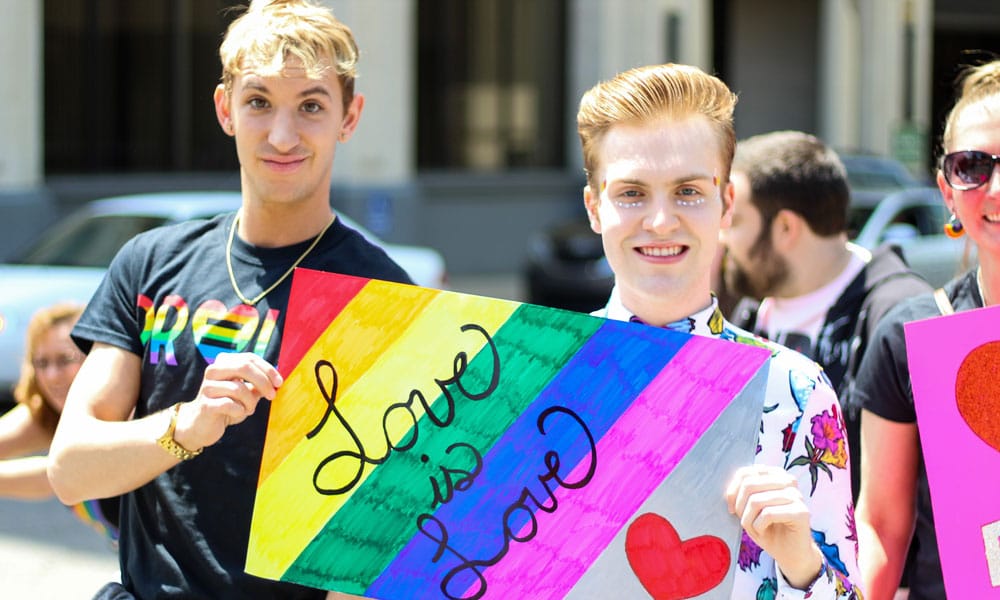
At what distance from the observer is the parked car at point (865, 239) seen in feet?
31.7

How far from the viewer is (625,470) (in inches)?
93.7

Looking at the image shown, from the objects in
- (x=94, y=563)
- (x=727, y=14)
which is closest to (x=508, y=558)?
(x=94, y=563)

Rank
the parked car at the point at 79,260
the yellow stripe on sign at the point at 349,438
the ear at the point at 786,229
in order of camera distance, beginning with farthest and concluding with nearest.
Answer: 1. the parked car at the point at 79,260
2. the ear at the point at 786,229
3. the yellow stripe on sign at the point at 349,438

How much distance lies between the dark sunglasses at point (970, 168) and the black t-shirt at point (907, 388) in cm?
23

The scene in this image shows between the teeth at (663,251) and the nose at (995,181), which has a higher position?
the nose at (995,181)

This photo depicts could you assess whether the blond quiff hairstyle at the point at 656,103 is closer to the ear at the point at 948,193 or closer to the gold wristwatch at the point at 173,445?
the ear at the point at 948,193

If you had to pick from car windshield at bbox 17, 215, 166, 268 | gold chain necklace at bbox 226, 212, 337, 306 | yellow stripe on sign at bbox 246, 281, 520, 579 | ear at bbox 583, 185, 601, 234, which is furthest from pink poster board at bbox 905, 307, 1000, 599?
car windshield at bbox 17, 215, 166, 268

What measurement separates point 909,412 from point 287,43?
4.74ft

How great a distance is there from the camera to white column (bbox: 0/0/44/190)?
14.5 m

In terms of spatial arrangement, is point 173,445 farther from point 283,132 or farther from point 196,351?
point 283,132

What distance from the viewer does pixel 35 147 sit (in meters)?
15.0

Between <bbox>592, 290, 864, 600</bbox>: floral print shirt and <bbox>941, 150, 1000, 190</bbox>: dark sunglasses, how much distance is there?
1.83ft

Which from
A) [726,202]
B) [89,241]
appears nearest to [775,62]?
[89,241]

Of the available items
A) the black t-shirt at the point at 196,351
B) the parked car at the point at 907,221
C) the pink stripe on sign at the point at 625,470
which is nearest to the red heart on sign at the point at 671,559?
the pink stripe on sign at the point at 625,470
